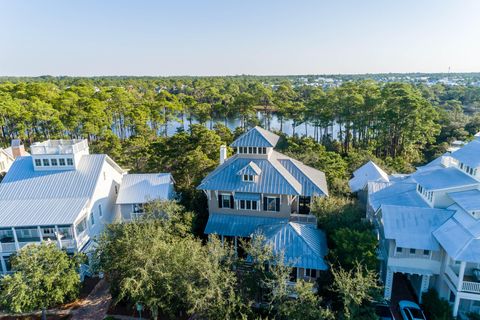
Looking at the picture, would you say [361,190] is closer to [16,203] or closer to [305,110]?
[305,110]

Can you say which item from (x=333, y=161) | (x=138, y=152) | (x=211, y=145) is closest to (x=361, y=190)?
(x=333, y=161)

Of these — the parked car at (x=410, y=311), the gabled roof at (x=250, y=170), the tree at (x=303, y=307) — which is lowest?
the parked car at (x=410, y=311)

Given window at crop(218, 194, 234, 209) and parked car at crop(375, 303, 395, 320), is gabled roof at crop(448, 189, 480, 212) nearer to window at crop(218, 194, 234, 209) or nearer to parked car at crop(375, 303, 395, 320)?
parked car at crop(375, 303, 395, 320)

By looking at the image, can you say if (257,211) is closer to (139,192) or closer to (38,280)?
(139,192)

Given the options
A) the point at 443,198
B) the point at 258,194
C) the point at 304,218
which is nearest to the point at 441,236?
the point at 443,198

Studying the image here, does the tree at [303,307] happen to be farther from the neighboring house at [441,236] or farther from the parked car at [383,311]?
the neighboring house at [441,236]

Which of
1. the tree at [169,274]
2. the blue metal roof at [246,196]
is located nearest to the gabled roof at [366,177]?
the blue metal roof at [246,196]
